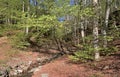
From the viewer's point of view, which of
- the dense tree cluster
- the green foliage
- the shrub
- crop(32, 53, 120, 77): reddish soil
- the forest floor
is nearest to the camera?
crop(32, 53, 120, 77): reddish soil

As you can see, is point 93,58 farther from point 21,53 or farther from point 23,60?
point 21,53

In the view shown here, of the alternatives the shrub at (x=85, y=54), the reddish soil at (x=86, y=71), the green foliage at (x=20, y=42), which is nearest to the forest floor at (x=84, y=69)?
the reddish soil at (x=86, y=71)

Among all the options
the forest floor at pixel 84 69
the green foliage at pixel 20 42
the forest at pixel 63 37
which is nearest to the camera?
the forest floor at pixel 84 69

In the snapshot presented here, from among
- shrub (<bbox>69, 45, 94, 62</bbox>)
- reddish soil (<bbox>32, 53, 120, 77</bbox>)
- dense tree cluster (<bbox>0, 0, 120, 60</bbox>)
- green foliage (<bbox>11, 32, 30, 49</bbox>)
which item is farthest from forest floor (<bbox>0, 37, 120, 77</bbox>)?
green foliage (<bbox>11, 32, 30, 49</bbox>)

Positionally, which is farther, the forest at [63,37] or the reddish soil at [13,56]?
the reddish soil at [13,56]

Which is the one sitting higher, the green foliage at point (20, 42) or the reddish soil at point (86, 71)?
the green foliage at point (20, 42)

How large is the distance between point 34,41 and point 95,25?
53.9 ft

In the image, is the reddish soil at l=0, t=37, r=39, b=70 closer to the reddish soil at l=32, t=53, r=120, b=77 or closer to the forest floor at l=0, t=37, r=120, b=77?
the forest floor at l=0, t=37, r=120, b=77

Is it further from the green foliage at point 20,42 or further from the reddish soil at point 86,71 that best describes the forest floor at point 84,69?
the green foliage at point 20,42

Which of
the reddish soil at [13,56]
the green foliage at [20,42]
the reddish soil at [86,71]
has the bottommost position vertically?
the reddish soil at [13,56]

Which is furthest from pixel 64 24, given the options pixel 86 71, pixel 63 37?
pixel 63 37

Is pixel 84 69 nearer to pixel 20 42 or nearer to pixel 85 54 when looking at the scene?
pixel 85 54

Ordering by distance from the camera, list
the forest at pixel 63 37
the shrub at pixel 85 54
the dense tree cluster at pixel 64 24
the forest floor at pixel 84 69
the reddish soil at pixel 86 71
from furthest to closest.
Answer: the dense tree cluster at pixel 64 24 → the forest at pixel 63 37 → the shrub at pixel 85 54 → the forest floor at pixel 84 69 → the reddish soil at pixel 86 71

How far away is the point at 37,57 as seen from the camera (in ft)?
84.7
